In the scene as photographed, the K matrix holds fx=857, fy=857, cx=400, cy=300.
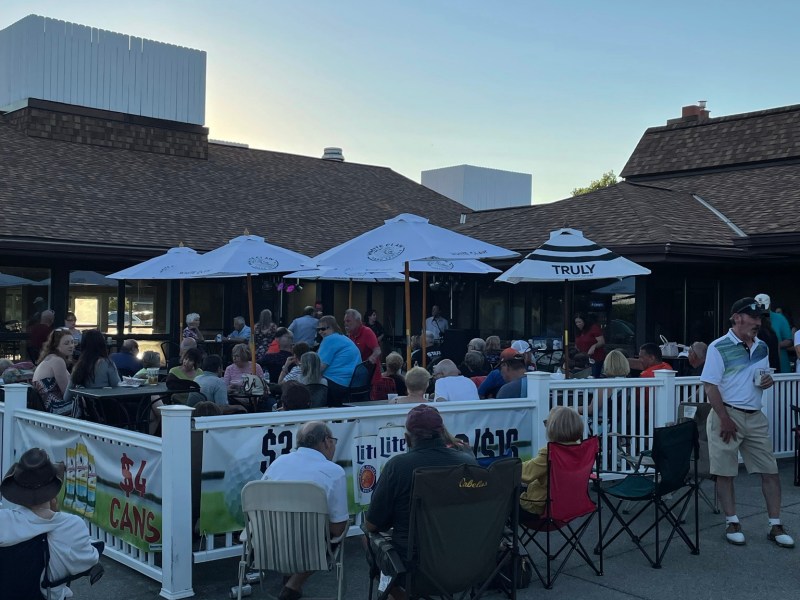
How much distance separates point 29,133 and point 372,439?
15720 millimetres

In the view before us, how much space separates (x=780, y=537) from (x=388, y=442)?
9.47 feet

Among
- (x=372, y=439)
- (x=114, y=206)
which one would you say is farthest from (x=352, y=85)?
(x=372, y=439)

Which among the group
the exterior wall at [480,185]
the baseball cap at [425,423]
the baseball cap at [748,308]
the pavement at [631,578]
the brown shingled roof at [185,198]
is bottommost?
the pavement at [631,578]

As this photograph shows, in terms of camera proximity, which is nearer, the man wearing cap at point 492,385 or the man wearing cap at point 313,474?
the man wearing cap at point 313,474

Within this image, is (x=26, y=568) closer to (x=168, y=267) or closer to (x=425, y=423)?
(x=425, y=423)

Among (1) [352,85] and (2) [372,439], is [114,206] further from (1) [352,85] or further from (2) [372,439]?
(2) [372,439]

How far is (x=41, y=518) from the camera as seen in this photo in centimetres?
385

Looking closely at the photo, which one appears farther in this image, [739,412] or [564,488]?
[739,412]

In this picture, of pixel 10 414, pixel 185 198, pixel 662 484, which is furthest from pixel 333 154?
pixel 662 484

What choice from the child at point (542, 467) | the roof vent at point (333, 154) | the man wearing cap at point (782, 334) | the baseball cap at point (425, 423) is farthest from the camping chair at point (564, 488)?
the roof vent at point (333, 154)

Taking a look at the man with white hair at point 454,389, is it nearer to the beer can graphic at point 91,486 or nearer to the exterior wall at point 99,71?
the beer can graphic at point 91,486

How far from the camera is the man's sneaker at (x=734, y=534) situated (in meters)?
6.17

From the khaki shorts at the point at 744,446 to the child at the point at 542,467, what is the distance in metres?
1.50

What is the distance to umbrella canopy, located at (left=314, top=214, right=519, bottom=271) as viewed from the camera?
340 inches
